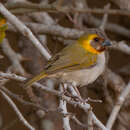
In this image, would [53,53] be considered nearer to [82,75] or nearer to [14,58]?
[82,75]

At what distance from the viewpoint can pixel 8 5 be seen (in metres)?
4.00

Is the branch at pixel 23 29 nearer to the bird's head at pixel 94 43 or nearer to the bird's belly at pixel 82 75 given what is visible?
the bird's belly at pixel 82 75

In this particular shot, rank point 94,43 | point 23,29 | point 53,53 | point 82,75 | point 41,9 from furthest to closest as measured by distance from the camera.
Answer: point 53,53, point 94,43, point 41,9, point 82,75, point 23,29

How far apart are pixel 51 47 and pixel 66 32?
58.7 inches

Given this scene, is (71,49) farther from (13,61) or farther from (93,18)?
(93,18)

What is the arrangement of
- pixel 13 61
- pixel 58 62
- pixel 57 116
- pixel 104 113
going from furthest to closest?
pixel 104 113 → pixel 57 116 → pixel 13 61 → pixel 58 62

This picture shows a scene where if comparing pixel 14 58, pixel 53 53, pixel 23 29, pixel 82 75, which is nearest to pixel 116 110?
pixel 82 75

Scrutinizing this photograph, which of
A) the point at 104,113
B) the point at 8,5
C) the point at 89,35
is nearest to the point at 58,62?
the point at 89,35

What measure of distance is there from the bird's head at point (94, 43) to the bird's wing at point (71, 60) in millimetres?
87

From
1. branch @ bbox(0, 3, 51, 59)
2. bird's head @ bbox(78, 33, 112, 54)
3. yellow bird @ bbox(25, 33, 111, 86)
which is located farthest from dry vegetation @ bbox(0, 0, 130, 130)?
bird's head @ bbox(78, 33, 112, 54)

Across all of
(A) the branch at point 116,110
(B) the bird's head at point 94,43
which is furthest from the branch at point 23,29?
(A) the branch at point 116,110

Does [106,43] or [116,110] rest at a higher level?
[106,43]

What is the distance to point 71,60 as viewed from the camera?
11.9ft

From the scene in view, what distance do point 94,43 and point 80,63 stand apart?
364 mm
